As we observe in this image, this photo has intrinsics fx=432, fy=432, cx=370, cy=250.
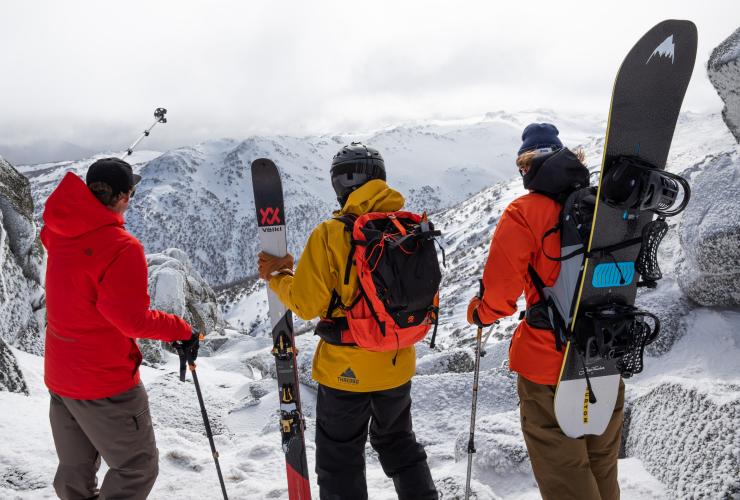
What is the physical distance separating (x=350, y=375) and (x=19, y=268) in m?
11.3

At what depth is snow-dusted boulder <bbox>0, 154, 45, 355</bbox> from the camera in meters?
9.62

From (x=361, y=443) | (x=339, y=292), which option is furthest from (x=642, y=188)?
(x=361, y=443)

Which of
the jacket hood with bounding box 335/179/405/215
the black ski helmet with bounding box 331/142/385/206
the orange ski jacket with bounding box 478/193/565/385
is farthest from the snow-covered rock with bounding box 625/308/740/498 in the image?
the black ski helmet with bounding box 331/142/385/206

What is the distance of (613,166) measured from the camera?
2.56 metres

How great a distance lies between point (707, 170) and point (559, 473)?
19.9ft

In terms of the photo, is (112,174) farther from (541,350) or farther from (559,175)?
(541,350)

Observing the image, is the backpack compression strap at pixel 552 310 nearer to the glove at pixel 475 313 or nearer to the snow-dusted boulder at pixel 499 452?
the glove at pixel 475 313

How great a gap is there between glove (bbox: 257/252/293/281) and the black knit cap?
109 cm

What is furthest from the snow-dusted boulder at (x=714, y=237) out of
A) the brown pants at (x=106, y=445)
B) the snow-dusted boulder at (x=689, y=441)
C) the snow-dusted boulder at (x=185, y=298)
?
the snow-dusted boulder at (x=185, y=298)

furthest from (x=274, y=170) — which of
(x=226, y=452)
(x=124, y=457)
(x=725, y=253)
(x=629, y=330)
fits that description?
(x=725, y=253)

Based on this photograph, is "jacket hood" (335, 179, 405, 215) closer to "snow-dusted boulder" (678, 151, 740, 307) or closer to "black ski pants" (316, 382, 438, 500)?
"black ski pants" (316, 382, 438, 500)

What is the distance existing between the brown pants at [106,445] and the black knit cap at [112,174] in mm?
1421

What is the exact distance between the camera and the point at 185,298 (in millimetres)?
23609

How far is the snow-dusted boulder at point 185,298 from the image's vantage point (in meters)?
21.5
